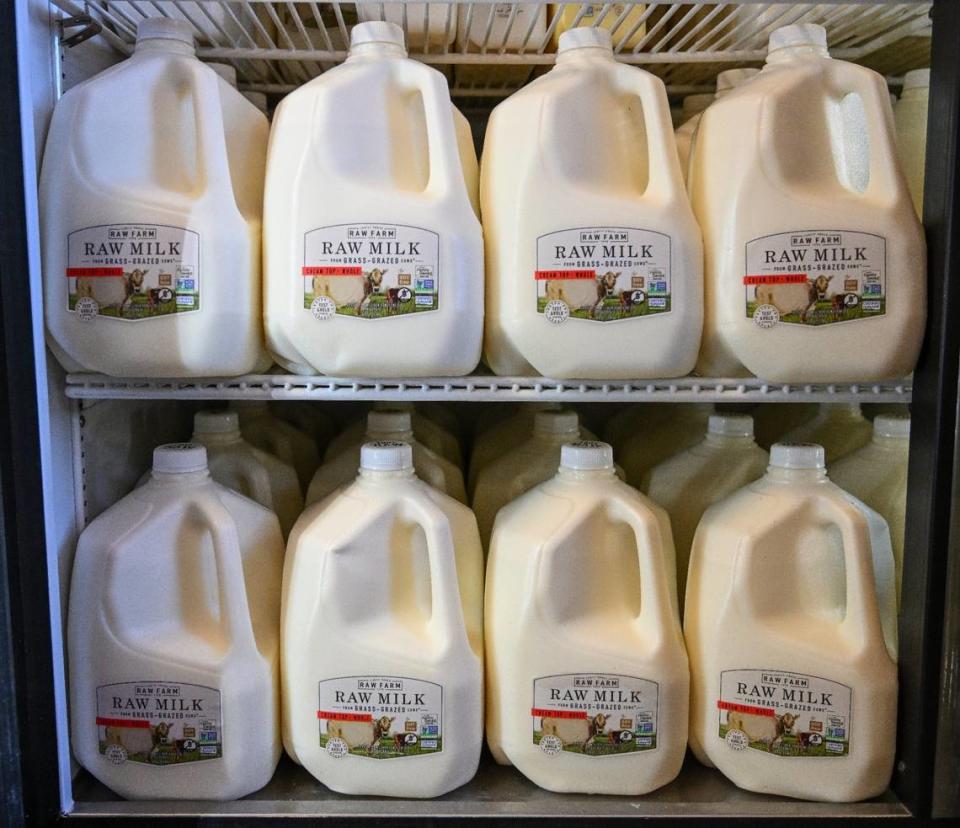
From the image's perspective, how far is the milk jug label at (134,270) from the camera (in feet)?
3.15

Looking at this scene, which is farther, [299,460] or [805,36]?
[299,460]

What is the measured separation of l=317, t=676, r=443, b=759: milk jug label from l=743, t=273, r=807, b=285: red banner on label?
2.11ft

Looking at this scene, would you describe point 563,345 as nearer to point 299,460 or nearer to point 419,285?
point 419,285

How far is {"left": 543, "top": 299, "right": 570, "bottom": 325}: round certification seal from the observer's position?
3.21 feet

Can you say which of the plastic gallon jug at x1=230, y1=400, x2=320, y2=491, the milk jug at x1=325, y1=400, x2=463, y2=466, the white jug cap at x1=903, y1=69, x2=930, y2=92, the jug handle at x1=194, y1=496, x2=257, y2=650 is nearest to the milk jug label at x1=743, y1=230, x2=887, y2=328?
the white jug cap at x1=903, y1=69, x2=930, y2=92

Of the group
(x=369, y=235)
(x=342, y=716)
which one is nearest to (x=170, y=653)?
(x=342, y=716)

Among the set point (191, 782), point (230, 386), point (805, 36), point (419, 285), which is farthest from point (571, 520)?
point (805, 36)

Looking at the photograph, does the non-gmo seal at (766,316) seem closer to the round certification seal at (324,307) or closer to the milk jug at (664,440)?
the milk jug at (664,440)

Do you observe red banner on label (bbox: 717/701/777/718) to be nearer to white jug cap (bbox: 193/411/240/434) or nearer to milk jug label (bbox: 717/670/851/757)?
milk jug label (bbox: 717/670/851/757)

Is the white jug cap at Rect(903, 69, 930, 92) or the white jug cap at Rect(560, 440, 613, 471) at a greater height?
the white jug cap at Rect(903, 69, 930, 92)

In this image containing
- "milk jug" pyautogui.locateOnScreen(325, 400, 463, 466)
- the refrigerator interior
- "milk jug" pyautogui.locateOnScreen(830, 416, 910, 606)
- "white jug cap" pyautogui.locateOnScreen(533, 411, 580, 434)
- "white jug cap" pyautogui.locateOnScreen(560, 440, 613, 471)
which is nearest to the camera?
the refrigerator interior

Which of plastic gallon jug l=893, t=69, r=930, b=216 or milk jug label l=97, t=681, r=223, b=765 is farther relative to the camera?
plastic gallon jug l=893, t=69, r=930, b=216

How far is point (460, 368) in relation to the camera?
3.30ft

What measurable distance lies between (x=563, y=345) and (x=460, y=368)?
13cm
